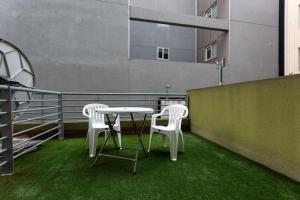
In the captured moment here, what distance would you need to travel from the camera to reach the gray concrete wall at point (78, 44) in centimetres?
626

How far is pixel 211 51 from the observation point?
9688 millimetres

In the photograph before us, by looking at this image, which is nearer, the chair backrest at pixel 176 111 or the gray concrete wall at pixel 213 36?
the chair backrest at pixel 176 111

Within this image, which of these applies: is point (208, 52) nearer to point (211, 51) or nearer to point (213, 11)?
point (211, 51)

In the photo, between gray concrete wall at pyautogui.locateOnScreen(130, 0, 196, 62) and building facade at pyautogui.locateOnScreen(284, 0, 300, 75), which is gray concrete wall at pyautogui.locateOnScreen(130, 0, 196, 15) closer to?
gray concrete wall at pyautogui.locateOnScreen(130, 0, 196, 62)

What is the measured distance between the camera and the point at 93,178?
2176 mm

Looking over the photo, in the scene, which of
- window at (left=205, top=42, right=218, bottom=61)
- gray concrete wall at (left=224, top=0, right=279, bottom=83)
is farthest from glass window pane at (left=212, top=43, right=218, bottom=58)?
gray concrete wall at (left=224, top=0, right=279, bottom=83)

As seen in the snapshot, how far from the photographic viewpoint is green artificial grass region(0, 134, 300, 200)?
1818 mm

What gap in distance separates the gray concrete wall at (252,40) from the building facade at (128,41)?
43mm

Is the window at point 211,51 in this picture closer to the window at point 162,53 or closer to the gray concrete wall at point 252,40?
the gray concrete wall at point 252,40

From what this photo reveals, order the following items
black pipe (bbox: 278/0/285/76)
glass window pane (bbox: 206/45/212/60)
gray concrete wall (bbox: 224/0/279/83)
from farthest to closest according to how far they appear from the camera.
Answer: glass window pane (bbox: 206/45/212/60), black pipe (bbox: 278/0/285/76), gray concrete wall (bbox: 224/0/279/83)

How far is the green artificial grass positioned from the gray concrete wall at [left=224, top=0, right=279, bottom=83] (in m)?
6.55

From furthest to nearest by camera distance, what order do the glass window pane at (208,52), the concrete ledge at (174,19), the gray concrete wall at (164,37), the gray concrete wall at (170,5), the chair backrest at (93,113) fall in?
1. the glass window pane at (208,52)
2. the gray concrete wall at (164,37)
3. the gray concrete wall at (170,5)
4. the concrete ledge at (174,19)
5. the chair backrest at (93,113)

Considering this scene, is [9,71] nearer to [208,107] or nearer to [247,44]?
[208,107]

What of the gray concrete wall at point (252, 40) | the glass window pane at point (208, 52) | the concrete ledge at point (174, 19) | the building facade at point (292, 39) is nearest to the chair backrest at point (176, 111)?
the concrete ledge at point (174, 19)
